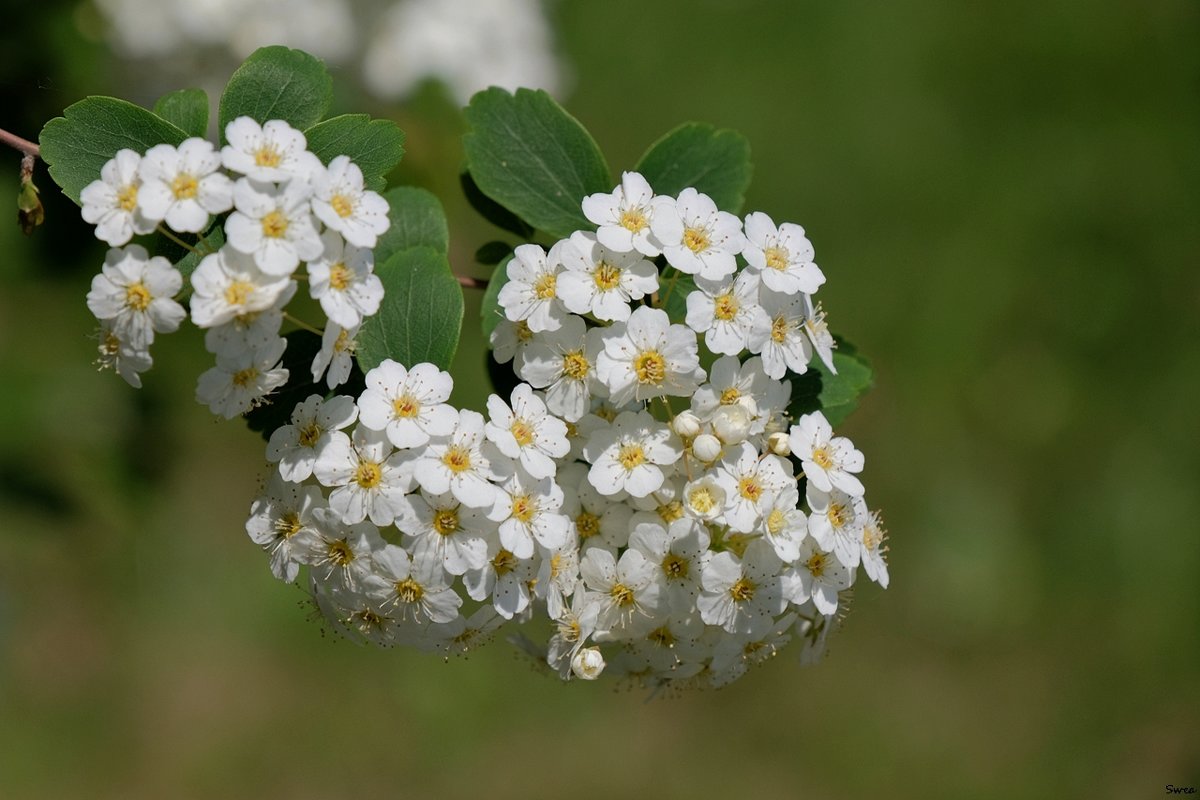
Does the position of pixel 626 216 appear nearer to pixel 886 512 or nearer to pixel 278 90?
pixel 278 90

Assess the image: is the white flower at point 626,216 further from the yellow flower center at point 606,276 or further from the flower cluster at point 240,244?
the flower cluster at point 240,244

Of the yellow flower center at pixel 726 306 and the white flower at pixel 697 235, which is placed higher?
the white flower at pixel 697 235

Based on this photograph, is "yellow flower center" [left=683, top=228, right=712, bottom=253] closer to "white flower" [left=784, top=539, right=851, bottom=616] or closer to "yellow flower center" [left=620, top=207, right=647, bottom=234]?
"yellow flower center" [left=620, top=207, right=647, bottom=234]

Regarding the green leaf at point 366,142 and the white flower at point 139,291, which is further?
the green leaf at point 366,142

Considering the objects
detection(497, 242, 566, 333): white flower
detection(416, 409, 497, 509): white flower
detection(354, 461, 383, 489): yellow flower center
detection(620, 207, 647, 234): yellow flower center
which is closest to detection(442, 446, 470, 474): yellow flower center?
detection(416, 409, 497, 509): white flower

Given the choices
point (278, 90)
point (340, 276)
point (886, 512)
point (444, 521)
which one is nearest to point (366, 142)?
point (278, 90)

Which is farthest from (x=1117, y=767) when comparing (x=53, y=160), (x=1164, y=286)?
(x=53, y=160)

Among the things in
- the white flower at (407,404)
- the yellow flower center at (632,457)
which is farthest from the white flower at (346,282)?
the yellow flower center at (632,457)

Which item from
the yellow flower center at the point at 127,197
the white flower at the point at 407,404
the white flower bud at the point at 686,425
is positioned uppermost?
the yellow flower center at the point at 127,197
